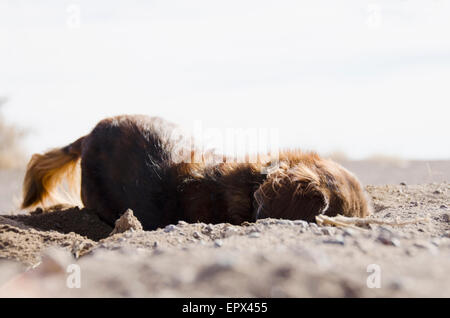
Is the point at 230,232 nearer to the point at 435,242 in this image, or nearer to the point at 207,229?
the point at 207,229

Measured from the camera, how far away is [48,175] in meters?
7.29

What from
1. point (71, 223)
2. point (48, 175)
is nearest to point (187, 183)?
point (71, 223)

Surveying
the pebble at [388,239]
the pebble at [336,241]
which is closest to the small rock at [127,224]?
the pebble at [336,241]

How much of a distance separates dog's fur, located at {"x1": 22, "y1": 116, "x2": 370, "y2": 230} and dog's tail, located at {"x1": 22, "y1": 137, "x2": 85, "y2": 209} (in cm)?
61

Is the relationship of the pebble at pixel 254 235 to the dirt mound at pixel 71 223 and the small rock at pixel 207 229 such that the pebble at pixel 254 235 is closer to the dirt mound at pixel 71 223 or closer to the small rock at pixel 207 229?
the small rock at pixel 207 229

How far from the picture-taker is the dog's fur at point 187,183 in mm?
4852

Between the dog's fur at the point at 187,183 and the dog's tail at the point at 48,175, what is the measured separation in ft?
2.01

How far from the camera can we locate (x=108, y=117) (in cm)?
654

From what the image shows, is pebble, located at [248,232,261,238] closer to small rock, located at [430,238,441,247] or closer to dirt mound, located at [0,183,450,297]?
dirt mound, located at [0,183,450,297]

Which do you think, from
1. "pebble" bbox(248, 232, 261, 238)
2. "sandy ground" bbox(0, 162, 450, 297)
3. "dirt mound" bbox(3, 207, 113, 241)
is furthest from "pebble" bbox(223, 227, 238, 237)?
"dirt mound" bbox(3, 207, 113, 241)

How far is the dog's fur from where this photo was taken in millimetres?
4852

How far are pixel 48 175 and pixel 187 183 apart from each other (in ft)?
8.31
